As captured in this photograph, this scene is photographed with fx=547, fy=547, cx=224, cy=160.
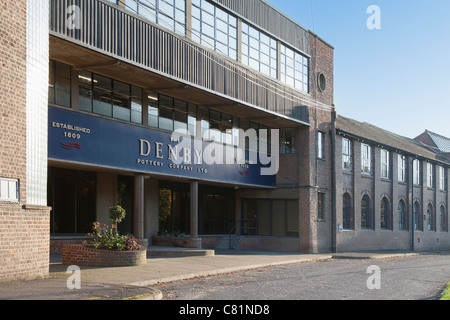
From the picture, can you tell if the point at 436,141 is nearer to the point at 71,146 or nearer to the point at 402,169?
the point at 402,169

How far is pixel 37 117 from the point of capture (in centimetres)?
1338

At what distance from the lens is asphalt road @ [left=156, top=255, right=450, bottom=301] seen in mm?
11641

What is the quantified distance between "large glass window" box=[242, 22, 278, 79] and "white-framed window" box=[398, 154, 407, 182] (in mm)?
16869

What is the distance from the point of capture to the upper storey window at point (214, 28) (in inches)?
856

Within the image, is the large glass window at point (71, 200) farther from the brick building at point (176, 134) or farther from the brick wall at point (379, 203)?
the brick wall at point (379, 203)

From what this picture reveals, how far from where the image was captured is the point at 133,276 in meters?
14.1

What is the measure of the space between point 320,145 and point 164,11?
13.4 metres

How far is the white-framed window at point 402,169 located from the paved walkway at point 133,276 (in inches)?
747

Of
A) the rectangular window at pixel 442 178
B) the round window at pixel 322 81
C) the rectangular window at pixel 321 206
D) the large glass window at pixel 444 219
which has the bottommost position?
the large glass window at pixel 444 219

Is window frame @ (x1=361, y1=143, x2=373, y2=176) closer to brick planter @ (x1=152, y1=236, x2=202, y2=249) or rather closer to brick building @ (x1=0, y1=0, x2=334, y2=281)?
brick building @ (x1=0, y1=0, x2=334, y2=281)

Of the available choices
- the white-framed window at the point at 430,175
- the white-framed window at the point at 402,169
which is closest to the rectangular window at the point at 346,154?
the white-framed window at the point at 402,169

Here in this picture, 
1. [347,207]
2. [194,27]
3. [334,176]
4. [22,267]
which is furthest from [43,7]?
[347,207]

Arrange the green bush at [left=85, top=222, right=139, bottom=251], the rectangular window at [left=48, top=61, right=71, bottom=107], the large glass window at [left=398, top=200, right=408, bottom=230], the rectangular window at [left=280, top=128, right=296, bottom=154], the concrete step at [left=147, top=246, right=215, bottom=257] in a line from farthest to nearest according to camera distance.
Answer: the large glass window at [left=398, top=200, right=408, bottom=230], the rectangular window at [left=280, top=128, right=296, bottom=154], the concrete step at [left=147, top=246, right=215, bottom=257], the rectangular window at [left=48, top=61, right=71, bottom=107], the green bush at [left=85, top=222, right=139, bottom=251]

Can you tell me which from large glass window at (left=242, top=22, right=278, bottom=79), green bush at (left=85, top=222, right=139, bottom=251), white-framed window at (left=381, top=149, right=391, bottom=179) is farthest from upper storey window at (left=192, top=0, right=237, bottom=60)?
white-framed window at (left=381, top=149, right=391, bottom=179)
